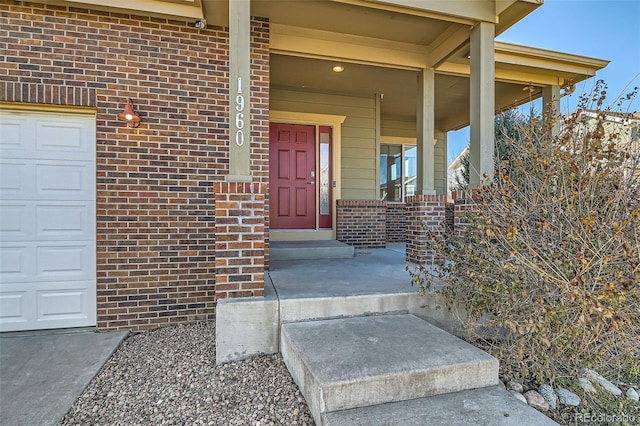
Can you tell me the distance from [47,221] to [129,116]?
1.32m

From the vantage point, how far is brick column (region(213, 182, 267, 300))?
254 centimetres

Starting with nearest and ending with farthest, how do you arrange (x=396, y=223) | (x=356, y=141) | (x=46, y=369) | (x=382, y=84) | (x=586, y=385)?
(x=586, y=385)
(x=46, y=369)
(x=382, y=84)
(x=356, y=141)
(x=396, y=223)

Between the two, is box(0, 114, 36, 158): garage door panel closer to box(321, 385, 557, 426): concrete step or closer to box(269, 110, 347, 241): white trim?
box(269, 110, 347, 241): white trim

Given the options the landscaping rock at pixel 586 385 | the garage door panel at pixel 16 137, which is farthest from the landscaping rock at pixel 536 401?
the garage door panel at pixel 16 137

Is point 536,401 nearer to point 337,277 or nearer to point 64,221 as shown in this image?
point 337,277

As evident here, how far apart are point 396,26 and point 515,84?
110 inches

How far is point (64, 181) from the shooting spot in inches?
127

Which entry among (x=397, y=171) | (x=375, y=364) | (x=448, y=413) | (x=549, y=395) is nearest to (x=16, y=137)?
(x=375, y=364)

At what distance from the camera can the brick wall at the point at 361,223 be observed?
566 centimetres

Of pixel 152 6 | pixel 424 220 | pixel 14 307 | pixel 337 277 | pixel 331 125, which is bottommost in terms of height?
pixel 14 307

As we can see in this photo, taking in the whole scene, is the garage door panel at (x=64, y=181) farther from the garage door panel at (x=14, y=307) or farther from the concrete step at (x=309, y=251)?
the concrete step at (x=309, y=251)

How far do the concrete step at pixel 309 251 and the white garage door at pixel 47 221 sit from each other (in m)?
2.14

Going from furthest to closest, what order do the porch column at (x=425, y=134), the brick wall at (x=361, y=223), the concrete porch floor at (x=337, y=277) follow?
the brick wall at (x=361, y=223) < the porch column at (x=425, y=134) < the concrete porch floor at (x=337, y=277)

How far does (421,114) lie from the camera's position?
4246 mm
